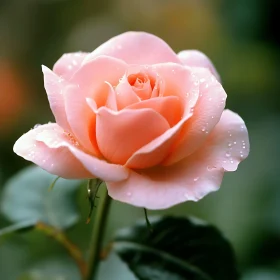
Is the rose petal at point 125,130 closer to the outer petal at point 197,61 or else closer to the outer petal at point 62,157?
the outer petal at point 62,157

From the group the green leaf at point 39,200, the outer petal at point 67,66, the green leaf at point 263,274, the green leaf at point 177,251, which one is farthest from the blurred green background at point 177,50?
the outer petal at point 67,66

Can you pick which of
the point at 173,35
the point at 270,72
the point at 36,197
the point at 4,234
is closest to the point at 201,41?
the point at 173,35

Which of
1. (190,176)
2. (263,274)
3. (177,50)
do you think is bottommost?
(263,274)

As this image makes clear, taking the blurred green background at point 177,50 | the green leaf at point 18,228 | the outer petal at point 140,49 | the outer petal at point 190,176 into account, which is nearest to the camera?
the outer petal at point 190,176

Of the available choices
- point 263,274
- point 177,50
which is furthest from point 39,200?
point 177,50

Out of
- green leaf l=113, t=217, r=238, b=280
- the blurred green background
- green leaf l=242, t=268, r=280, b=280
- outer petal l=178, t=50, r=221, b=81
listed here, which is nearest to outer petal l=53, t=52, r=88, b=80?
outer petal l=178, t=50, r=221, b=81

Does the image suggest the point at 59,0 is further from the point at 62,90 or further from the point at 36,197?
the point at 62,90

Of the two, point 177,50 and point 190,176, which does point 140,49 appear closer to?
point 190,176
